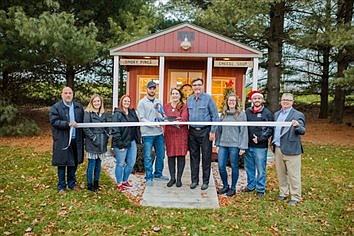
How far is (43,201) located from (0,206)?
0.52 m

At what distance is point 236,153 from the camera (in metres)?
5.46

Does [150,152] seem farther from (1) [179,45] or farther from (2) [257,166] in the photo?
(1) [179,45]

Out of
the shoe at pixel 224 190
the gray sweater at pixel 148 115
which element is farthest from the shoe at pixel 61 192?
the shoe at pixel 224 190

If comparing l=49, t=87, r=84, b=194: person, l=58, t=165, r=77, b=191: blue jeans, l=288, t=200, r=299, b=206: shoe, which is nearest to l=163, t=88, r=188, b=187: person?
l=49, t=87, r=84, b=194: person

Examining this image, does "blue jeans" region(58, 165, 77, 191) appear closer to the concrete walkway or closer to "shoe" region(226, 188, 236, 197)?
the concrete walkway

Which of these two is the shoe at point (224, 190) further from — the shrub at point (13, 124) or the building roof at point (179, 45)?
the shrub at point (13, 124)

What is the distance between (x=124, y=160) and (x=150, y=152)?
43cm

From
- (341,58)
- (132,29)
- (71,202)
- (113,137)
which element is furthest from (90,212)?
(341,58)

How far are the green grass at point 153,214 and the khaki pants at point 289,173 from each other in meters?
0.19

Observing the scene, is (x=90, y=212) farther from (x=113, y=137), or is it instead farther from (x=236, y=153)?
(x=236, y=153)

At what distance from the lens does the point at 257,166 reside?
5.57 m

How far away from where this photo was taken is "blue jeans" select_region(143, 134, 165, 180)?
582 cm

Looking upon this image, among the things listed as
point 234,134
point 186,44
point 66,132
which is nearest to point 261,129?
point 234,134

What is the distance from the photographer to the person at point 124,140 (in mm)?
5488
